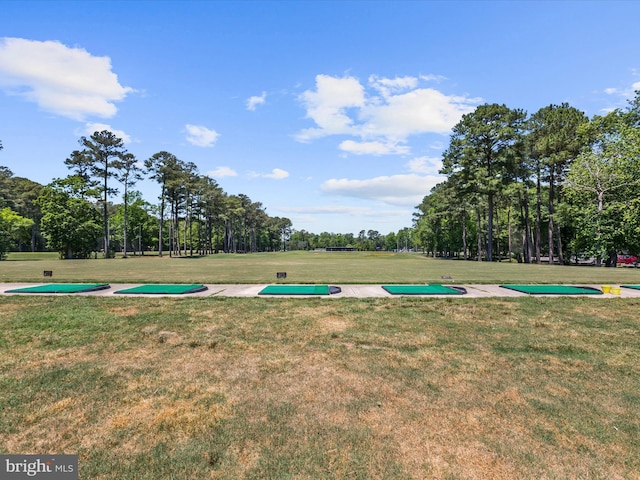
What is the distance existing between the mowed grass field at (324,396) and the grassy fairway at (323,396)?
0.9 inches

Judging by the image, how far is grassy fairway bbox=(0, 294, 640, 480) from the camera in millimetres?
3123

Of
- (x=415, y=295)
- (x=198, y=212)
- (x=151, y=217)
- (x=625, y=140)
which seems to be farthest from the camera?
(x=151, y=217)

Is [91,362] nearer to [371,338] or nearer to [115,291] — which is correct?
[371,338]

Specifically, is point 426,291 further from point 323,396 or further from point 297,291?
point 323,396

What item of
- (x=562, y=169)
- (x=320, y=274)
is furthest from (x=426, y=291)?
(x=562, y=169)

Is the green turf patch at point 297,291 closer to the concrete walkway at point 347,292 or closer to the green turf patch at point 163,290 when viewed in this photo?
the concrete walkway at point 347,292

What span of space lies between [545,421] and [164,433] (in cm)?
454

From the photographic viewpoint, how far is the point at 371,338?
7.05 metres

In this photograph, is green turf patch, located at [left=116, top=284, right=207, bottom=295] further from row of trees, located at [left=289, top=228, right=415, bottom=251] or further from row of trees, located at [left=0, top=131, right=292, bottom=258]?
row of trees, located at [left=289, top=228, right=415, bottom=251]

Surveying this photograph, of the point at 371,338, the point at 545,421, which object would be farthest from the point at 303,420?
the point at 371,338

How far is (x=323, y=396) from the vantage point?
4.45 metres

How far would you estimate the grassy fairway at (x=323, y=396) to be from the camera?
10.2ft

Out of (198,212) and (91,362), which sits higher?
(198,212)

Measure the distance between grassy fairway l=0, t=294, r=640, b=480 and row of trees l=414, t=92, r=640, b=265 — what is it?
26.9m
